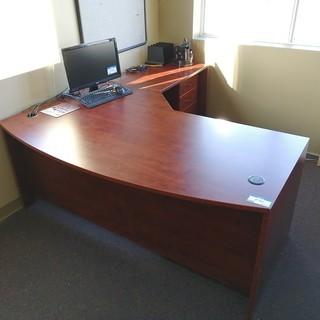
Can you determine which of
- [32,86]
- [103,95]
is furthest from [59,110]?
[103,95]

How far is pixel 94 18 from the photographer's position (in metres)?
2.71

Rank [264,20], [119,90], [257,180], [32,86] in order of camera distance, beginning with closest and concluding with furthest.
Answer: [257,180]
[32,86]
[119,90]
[264,20]

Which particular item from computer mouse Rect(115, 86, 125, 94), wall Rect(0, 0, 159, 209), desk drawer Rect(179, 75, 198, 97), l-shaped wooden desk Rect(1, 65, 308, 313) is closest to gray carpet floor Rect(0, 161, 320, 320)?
l-shaped wooden desk Rect(1, 65, 308, 313)

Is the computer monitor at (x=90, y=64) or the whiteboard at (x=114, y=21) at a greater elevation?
the whiteboard at (x=114, y=21)

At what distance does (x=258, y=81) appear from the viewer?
322cm

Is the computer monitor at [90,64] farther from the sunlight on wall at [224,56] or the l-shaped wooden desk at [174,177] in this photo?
the sunlight on wall at [224,56]

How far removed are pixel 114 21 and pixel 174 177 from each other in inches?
77.5

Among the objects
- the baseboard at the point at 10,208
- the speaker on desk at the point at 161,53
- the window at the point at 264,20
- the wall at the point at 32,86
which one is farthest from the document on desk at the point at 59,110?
the window at the point at 264,20

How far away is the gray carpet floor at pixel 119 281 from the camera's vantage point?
5.86 feet

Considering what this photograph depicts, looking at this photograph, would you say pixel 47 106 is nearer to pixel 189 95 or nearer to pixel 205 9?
pixel 189 95

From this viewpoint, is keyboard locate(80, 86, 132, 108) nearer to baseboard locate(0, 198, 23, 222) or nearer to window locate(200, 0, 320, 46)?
baseboard locate(0, 198, 23, 222)

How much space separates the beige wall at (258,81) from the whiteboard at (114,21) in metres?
0.38

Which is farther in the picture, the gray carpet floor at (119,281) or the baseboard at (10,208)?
the baseboard at (10,208)

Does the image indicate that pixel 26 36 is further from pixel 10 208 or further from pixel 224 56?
pixel 224 56
